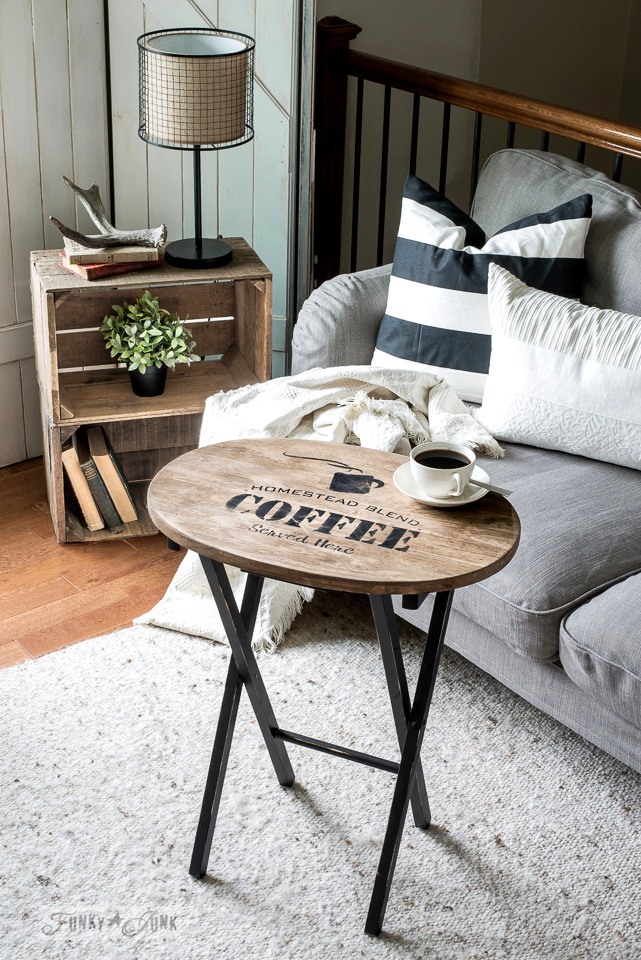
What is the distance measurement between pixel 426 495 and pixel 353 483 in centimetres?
13

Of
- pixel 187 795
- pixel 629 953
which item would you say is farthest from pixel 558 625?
pixel 187 795

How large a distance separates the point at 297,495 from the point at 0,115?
167 centimetres

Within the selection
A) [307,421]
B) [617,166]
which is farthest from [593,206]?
[307,421]

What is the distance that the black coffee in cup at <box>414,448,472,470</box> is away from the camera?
149 centimetres

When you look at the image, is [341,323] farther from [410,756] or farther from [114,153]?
[410,756]

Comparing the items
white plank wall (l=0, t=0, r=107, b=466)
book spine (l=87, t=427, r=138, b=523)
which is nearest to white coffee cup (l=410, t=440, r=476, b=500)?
book spine (l=87, t=427, r=138, b=523)

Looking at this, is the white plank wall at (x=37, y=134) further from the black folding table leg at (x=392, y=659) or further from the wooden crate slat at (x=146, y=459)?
the black folding table leg at (x=392, y=659)

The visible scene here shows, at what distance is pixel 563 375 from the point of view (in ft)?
6.91

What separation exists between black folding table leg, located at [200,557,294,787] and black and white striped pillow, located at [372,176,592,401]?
915 millimetres

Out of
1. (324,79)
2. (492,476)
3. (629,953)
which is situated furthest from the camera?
(324,79)

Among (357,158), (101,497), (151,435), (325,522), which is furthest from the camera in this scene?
(357,158)

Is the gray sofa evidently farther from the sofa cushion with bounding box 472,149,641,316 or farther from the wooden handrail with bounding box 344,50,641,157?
the wooden handrail with bounding box 344,50,641,157

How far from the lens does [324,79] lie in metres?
3.08

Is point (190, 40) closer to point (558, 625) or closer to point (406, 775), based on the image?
point (558, 625)
